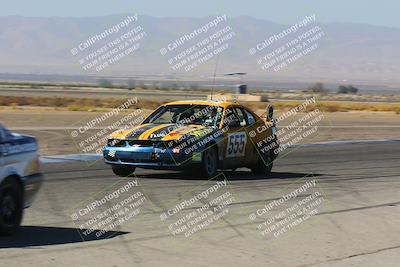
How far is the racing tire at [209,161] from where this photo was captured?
47.8ft

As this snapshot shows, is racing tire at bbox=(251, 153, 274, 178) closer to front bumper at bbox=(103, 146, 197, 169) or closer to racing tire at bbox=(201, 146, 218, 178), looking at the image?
racing tire at bbox=(201, 146, 218, 178)

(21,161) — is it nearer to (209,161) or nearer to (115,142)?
(115,142)

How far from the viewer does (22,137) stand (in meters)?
8.75

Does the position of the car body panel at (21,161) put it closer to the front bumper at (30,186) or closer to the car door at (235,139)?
the front bumper at (30,186)

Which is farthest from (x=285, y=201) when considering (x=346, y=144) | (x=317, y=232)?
(x=346, y=144)

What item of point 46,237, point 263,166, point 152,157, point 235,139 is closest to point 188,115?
point 235,139

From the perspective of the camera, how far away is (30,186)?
347 inches

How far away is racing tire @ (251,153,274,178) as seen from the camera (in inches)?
647

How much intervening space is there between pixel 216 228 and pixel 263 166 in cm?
688

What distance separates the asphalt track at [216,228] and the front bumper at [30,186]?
354 millimetres

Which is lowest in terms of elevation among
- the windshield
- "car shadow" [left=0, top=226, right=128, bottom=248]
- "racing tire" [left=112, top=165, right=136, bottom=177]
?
"racing tire" [left=112, top=165, right=136, bottom=177]

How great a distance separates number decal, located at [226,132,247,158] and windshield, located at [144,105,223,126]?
16.6 inches

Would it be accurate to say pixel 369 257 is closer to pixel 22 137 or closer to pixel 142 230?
pixel 142 230

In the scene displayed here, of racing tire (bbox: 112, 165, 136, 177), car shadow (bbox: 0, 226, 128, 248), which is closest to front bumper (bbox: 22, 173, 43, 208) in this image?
car shadow (bbox: 0, 226, 128, 248)
